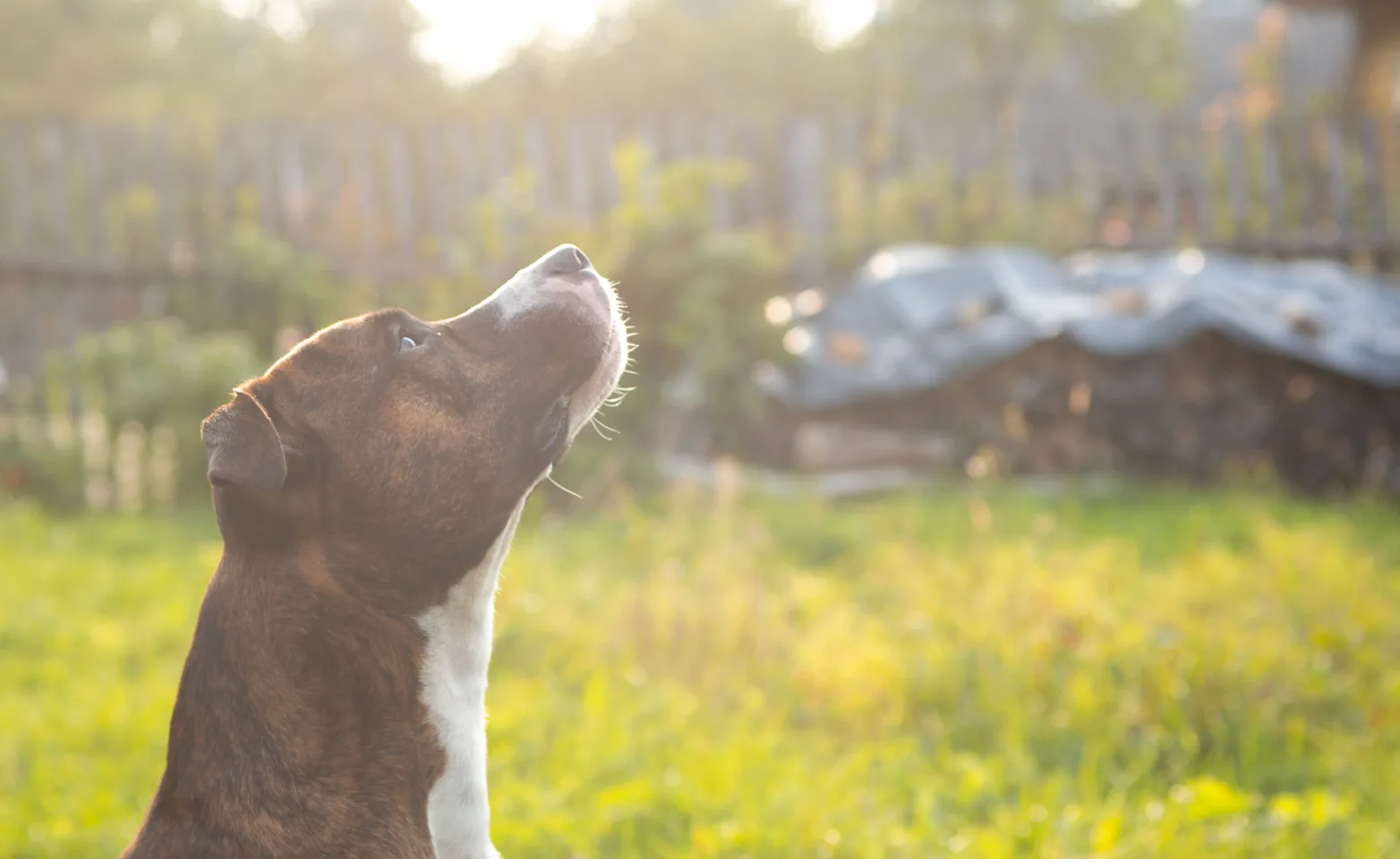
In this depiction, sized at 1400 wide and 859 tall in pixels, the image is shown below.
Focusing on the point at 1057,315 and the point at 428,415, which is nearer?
the point at 428,415

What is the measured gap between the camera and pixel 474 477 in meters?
2.34

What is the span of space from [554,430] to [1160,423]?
6153 millimetres

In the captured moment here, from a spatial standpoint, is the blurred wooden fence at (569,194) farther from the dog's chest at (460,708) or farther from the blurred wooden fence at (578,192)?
the dog's chest at (460,708)

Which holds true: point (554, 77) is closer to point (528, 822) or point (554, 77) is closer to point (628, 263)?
point (628, 263)

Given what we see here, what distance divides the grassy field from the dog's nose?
1.46m

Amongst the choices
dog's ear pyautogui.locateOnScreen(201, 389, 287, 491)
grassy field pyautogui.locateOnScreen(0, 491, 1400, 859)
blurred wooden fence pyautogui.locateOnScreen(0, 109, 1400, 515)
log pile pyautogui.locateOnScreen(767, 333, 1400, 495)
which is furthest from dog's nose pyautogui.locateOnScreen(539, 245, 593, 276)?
blurred wooden fence pyautogui.locateOnScreen(0, 109, 1400, 515)

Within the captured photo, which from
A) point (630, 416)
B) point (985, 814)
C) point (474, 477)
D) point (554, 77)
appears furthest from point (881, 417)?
point (554, 77)

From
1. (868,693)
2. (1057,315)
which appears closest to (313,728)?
(868,693)

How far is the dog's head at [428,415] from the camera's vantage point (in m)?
2.24

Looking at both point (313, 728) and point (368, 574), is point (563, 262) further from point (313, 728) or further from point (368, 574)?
point (313, 728)

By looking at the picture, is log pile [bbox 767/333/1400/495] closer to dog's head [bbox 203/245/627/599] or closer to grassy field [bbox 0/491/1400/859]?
grassy field [bbox 0/491/1400/859]

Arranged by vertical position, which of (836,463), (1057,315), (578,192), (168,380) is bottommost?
(836,463)

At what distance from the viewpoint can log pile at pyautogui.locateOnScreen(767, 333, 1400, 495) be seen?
292 inches

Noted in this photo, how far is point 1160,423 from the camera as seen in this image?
7719 mm
